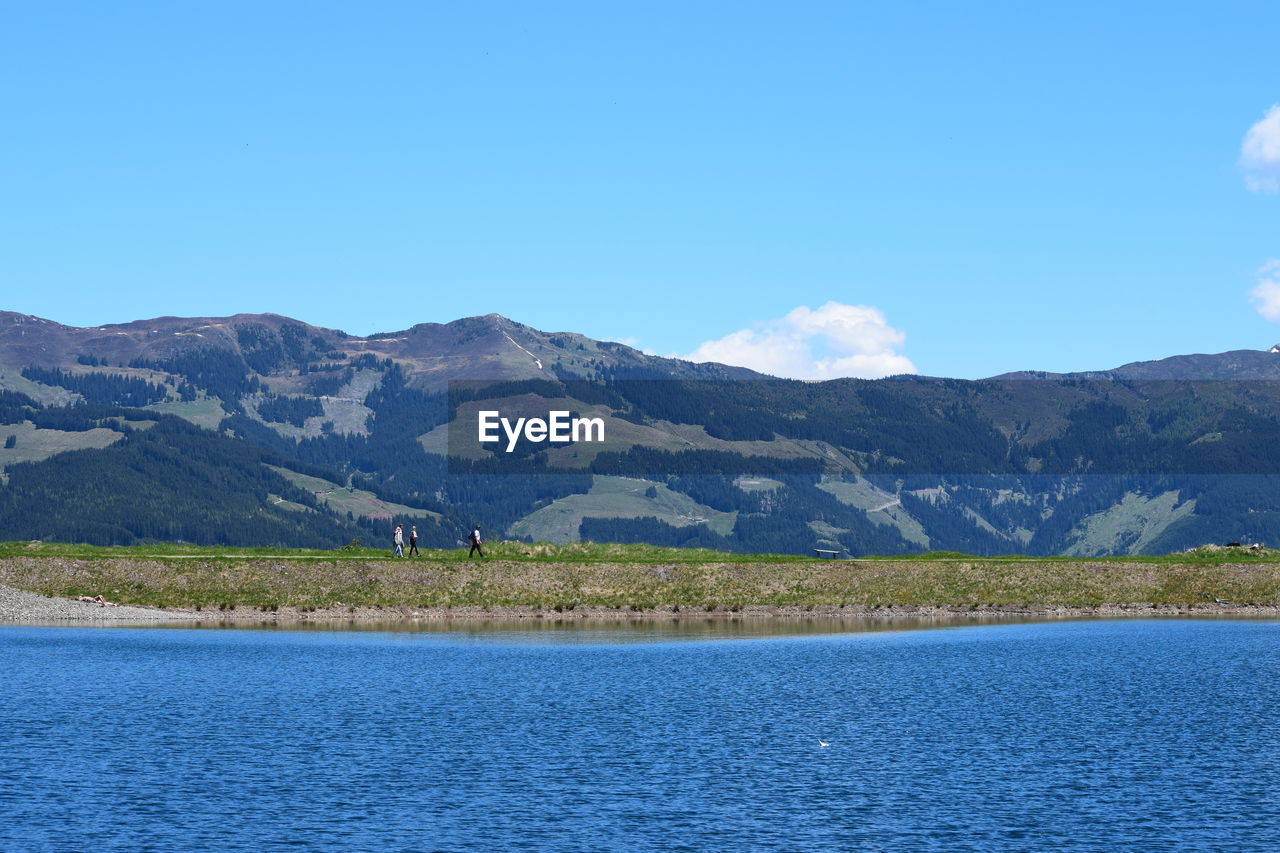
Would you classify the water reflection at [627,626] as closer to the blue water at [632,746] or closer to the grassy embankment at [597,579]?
the grassy embankment at [597,579]

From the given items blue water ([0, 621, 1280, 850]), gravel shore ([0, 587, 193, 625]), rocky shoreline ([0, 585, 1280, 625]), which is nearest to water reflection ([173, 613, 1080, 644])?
rocky shoreline ([0, 585, 1280, 625])

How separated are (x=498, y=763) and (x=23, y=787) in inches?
610

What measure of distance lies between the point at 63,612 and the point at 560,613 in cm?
3587

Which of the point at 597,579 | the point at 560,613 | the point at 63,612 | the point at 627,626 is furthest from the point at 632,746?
the point at 63,612

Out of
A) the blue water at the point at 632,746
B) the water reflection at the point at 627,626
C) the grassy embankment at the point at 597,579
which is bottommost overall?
the blue water at the point at 632,746

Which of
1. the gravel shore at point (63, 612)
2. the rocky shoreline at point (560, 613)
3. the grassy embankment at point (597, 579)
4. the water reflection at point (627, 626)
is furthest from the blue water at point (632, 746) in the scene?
the grassy embankment at point (597, 579)

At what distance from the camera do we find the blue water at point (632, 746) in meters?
42.5

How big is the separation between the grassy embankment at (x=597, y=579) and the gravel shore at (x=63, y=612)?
2.48 meters

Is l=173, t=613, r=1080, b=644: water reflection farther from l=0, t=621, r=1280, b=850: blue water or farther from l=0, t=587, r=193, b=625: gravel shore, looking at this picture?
l=0, t=621, r=1280, b=850: blue water

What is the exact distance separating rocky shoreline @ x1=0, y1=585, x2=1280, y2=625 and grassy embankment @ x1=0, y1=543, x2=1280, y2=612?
75cm

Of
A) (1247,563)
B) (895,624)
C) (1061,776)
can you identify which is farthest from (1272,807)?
(1247,563)

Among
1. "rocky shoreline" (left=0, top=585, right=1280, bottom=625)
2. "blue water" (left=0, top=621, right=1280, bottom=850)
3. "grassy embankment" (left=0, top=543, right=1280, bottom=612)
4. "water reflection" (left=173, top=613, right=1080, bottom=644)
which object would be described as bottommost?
"blue water" (left=0, top=621, right=1280, bottom=850)

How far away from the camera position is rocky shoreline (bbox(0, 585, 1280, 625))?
106062 millimetres

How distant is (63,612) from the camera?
4188 inches
